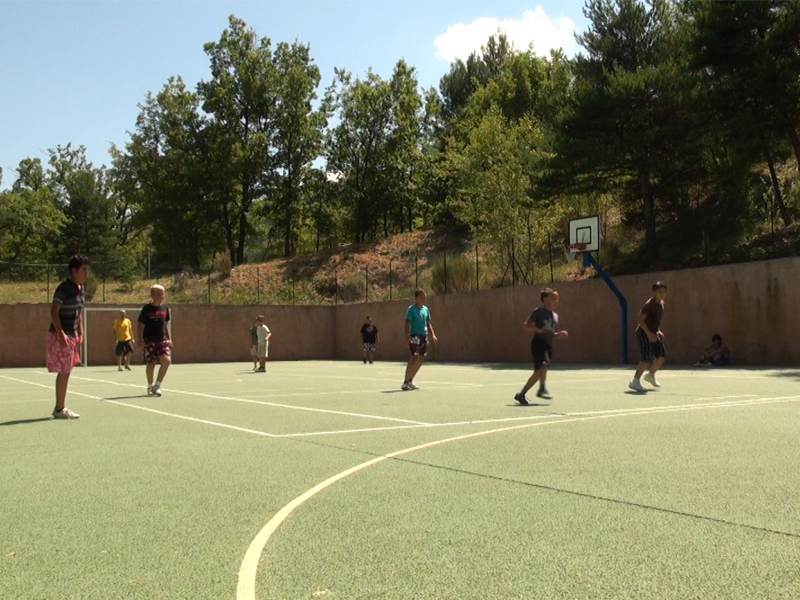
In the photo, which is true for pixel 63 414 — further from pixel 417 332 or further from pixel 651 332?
pixel 651 332

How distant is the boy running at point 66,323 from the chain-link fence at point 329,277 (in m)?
27.0

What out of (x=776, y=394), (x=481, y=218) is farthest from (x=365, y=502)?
(x=481, y=218)

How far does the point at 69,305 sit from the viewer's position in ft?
34.5

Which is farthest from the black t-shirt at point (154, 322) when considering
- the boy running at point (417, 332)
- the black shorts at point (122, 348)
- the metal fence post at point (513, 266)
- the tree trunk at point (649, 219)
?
the metal fence post at point (513, 266)

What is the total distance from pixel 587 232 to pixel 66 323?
22.1 metres

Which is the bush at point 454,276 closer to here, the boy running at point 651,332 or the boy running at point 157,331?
the boy running at point 651,332

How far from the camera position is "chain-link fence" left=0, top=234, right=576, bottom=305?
39625 millimetres

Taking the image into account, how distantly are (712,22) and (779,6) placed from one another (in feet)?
7.02

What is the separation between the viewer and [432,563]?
4.30 meters

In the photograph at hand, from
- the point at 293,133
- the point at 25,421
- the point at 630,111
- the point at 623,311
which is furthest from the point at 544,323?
the point at 293,133

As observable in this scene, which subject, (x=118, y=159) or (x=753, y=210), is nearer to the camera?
(x=753, y=210)

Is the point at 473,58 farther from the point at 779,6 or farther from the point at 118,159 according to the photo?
the point at 779,6

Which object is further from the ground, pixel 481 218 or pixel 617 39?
pixel 617 39

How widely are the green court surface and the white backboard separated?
743 inches
